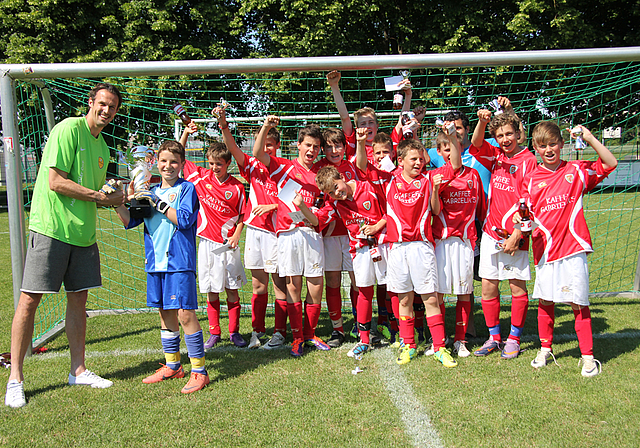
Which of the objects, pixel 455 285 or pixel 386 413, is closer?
pixel 386 413

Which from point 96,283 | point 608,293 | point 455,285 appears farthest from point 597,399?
point 96,283

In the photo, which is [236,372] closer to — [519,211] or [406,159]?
[406,159]

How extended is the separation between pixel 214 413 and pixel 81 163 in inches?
75.8

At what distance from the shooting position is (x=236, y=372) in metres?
3.44

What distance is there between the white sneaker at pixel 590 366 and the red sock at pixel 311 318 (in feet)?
6.69

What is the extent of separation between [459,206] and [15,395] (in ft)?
11.3

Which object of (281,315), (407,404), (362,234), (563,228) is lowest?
(407,404)

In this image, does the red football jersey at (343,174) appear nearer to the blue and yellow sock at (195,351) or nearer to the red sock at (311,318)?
the red sock at (311,318)

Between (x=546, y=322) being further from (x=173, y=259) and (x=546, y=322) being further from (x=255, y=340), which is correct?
(x=173, y=259)

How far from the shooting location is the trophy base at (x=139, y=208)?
3.12 m

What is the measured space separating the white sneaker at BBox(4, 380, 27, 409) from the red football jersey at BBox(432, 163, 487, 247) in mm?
3170

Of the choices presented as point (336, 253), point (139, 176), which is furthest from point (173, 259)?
point (336, 253)

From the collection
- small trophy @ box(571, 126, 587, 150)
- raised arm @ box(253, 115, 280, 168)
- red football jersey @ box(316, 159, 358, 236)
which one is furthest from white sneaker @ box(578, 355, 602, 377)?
raised arm @ box(253, 115, 280, 168)

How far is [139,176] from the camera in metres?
3.13
